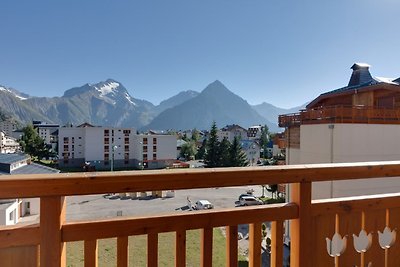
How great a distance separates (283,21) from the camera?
9203 mm

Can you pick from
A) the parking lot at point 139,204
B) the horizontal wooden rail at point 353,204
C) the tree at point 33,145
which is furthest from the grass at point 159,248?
the tree at point 33,145

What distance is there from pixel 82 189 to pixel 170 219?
33cm

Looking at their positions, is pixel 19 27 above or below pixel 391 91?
above

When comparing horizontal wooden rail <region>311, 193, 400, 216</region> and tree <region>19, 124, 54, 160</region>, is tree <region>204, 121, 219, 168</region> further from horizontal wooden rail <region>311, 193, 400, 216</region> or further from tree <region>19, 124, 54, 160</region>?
horizontal wooden rail <region>311, 193, 400, 216</region>

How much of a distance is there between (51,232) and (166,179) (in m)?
0.39

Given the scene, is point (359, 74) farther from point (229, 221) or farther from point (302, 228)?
point (229, 221)

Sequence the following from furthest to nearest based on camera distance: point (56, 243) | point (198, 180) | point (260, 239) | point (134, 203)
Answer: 1. point (134, 203)
2. point (260, 239)
3. point (198, 180)
4. point (56, 243)

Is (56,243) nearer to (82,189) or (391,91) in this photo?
(82,189)

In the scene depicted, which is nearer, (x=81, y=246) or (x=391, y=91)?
(x=81, y=246)

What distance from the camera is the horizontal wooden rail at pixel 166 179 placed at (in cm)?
78

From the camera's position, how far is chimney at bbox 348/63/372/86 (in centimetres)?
1019

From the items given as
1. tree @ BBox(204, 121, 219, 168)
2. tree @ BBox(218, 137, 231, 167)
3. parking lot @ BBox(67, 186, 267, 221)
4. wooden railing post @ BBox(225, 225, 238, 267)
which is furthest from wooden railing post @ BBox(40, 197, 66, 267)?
tree @ BBox(204, 121, 219, 168)

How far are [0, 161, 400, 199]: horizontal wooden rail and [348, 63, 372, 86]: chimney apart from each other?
35.2ft

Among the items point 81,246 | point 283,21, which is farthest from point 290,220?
point 283,21
